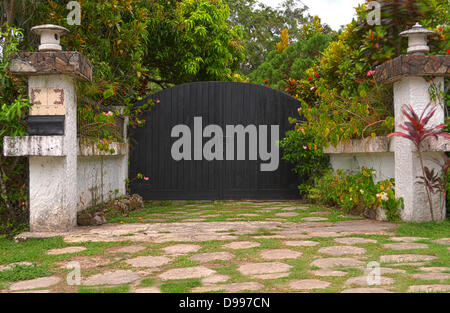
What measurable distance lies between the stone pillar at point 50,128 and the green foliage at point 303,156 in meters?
3.34

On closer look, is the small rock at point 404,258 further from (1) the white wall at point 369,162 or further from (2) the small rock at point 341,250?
(1) the white wall at point 369,162

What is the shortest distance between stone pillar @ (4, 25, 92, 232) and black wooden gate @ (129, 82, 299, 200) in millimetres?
2750

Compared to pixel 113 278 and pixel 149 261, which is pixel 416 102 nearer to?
pixel 149 261

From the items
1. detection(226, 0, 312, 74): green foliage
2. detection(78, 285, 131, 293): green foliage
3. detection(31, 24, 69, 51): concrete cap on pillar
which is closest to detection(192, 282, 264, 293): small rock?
detection(78, 285, 131, 293): green foliage

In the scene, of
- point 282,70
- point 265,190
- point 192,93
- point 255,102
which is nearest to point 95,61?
point 192,93

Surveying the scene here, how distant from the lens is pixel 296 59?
36.3 feet

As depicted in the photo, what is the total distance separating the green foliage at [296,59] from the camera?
10828 millimetres

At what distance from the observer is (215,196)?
6.80m

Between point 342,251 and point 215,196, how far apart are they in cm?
385

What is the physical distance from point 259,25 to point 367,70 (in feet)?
55.7

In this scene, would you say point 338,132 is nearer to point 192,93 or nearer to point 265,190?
point 265,190

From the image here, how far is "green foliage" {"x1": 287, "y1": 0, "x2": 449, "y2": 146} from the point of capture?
479 centimetres

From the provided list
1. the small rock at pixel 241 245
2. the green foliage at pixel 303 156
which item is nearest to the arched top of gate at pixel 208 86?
the green foliage at pixel 303 156

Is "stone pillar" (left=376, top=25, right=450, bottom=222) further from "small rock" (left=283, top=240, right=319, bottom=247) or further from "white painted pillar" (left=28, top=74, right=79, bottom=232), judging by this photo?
"white painted pillar" (left=28, top=74, right=79, bottom=232)
